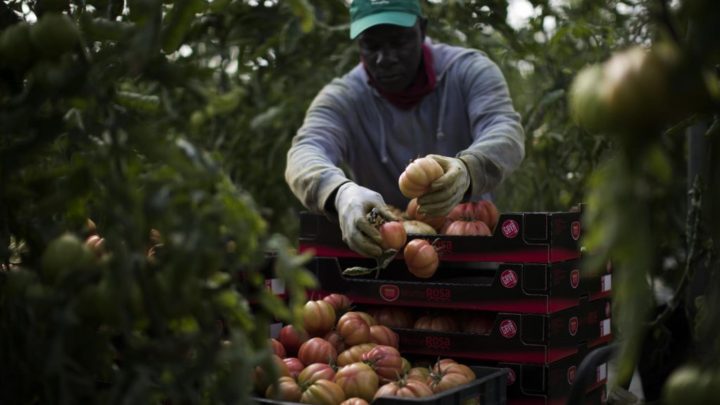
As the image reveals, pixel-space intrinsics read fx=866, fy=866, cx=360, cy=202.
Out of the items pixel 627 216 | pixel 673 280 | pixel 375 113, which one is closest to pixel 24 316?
pixel 627 216

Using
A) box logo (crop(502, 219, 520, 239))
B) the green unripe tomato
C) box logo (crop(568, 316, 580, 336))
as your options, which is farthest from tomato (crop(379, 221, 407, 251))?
the green unripe tomato

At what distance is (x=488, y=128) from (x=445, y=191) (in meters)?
0.50

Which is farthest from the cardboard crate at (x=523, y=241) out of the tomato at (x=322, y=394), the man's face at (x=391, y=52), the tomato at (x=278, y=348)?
the man's face at (x=391, y=52)

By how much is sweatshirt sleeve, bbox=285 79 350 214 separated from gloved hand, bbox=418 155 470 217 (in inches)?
9.9

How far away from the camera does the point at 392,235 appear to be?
2.19 m

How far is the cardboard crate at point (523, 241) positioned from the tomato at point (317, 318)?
1.02 ft

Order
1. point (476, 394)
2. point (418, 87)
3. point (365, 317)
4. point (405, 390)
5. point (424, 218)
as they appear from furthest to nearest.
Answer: point (418, 87) → point (424, 218) → point (365, 317) → point (476, 394) → point (405, 390)

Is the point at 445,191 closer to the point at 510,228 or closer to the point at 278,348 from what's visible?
the point at 510,228

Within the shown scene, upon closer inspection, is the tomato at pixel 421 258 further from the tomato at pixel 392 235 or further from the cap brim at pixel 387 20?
the cap brim at pixel 387 20

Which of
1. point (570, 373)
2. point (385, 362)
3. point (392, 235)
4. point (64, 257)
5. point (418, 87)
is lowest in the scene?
point (570, 373)

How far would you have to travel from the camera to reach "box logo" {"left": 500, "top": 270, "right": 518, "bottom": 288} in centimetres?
209

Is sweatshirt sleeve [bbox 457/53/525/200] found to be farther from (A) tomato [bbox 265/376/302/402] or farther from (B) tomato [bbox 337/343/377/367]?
(A) tomato [bbox 265/376/302/402]

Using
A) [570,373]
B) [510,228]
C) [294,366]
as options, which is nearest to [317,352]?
[294,366]

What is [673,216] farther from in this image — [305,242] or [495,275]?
[305,242]
